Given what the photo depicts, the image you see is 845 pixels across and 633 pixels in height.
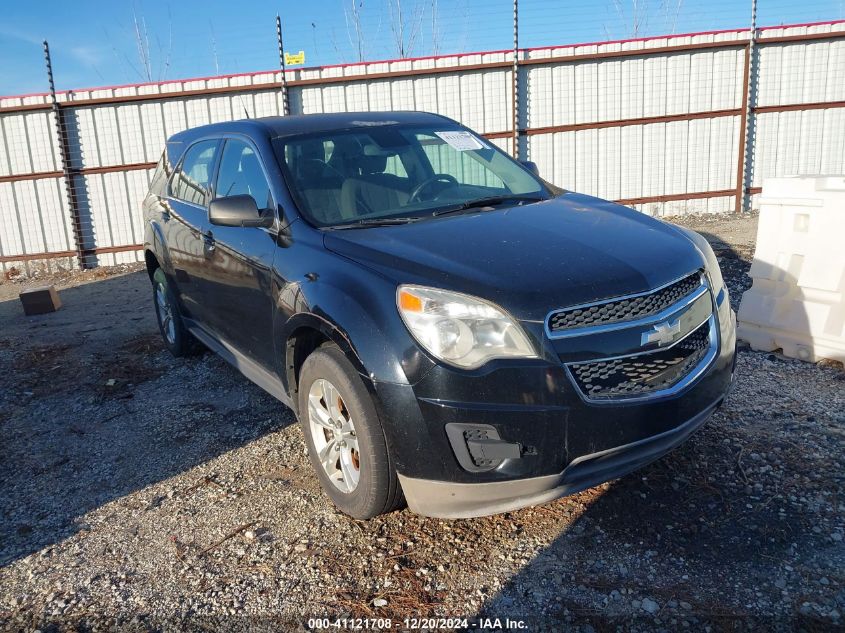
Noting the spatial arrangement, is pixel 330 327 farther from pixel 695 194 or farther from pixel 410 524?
pixel 695 194

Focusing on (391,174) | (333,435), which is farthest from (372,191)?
(333,435)

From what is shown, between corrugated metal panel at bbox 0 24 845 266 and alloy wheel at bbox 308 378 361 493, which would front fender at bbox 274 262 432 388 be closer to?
alloy wheel at bbox 308 378 361 493

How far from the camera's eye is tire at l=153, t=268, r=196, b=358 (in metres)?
5.46

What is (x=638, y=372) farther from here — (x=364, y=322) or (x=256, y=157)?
(x=256, y=157)

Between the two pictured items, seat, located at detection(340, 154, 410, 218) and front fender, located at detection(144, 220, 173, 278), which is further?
front fender, located at detection(144, 220, 173, 278)

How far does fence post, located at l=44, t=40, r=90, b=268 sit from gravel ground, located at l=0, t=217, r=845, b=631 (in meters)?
7.82

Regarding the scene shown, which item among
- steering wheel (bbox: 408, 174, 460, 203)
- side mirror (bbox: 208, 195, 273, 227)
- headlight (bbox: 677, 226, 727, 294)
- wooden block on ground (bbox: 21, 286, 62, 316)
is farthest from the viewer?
wooden block on ground (bbox: 21, 286, 62, 316)

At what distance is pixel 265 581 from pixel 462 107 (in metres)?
9.82

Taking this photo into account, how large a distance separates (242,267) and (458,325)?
1.66 m

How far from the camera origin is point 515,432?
2521mm

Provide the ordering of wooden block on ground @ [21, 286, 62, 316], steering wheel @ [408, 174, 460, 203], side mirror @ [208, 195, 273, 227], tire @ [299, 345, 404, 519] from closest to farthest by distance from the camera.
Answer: tire @ [299, 345, 404, 519] < side mirror @ [208, 195, 273, 227] < steering wheel @ [408, 174, 460, 203] < wooden block on ground @ [21, 286, 62, 316]

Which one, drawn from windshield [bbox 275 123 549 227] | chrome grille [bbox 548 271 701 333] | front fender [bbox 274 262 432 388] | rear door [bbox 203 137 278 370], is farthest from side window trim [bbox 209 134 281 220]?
chrome grille [bbox 548 271 701 333]

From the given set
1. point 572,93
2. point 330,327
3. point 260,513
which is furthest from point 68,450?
point 572,93

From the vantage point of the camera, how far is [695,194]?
39.3 feet
